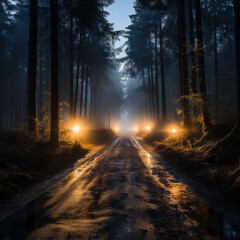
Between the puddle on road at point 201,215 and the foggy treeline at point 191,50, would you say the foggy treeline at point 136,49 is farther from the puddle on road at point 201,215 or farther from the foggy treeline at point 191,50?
the puddle on road at point 201,215

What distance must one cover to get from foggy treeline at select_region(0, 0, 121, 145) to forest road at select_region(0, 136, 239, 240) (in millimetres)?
7187

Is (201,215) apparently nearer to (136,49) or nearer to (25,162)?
(25,162)

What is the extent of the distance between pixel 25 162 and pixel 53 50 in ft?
21.9

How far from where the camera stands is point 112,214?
10.6ft

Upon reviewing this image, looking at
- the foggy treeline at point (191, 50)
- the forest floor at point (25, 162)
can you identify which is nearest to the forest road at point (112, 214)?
the forest floor at point (25, 162)

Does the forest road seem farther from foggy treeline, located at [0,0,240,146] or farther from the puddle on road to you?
foggy treeline, located at [0,0,240,146]

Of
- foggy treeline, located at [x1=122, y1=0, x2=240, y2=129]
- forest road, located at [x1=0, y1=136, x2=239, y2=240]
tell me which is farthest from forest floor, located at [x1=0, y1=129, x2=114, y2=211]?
foggy treeline, located at [x1=122, y1=0, x2=240, y2=129]

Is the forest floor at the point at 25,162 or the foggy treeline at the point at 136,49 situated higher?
the foggy treeline at the point at 136,49

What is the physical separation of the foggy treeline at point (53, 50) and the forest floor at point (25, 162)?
1.33 m

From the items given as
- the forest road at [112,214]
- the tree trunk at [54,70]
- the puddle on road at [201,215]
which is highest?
the tree trunk at [54,70]

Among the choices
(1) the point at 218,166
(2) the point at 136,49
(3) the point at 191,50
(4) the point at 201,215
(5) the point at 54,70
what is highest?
(2) the point at 136,49

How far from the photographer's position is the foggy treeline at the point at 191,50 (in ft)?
33.8

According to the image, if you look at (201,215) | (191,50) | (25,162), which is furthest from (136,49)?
(201,215)

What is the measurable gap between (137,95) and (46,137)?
4413cm
